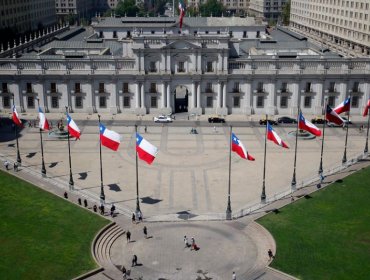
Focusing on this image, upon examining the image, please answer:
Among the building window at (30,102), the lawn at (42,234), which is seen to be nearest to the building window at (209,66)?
the building window at (30,102)

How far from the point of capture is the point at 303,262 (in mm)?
56156

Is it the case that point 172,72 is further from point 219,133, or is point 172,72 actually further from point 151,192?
point 151,192

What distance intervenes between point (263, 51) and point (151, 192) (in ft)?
204

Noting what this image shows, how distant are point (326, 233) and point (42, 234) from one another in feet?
104

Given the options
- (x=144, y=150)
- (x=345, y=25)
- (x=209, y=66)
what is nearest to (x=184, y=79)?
(x=209, y=66)

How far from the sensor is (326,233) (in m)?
62.1

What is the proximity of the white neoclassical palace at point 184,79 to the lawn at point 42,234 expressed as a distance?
4008cm

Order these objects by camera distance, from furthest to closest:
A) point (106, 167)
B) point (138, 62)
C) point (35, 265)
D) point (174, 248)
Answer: point (138, 62), point (106, 167), point (174, 248), point (35, 265)

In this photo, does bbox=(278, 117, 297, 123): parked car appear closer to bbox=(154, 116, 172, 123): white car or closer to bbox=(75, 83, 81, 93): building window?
bbox=(154, 116, 172, 123): white car

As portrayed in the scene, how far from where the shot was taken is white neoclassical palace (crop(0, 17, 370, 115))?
10919 cm

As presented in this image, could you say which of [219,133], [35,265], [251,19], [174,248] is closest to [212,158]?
[219,133]

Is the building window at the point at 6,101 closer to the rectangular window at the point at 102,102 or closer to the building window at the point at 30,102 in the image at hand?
the building window at the point at 30,102

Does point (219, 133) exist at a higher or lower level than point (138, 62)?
lower

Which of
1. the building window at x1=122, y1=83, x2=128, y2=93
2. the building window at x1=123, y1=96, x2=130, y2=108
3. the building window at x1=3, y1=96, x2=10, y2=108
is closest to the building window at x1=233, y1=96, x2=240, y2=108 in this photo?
the building window at x1=123, y1=96, x2=130, y2=108
